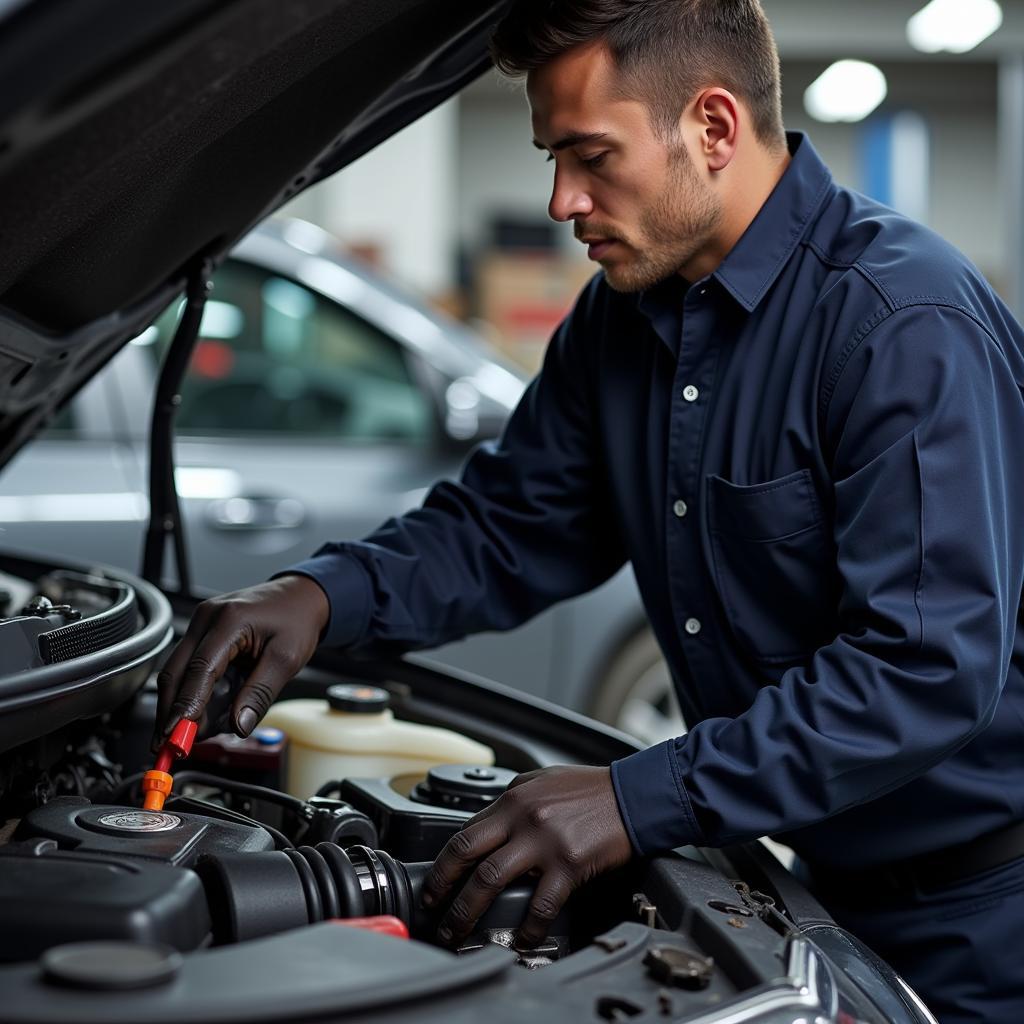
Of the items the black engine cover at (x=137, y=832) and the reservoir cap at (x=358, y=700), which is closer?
the black engine cover at (x=137, y=832)

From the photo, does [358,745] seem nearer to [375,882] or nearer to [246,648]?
[246,648]

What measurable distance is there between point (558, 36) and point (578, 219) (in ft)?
0.61

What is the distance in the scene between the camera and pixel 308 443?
10.9ft

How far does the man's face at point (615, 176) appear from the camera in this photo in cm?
136

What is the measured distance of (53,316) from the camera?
158cm

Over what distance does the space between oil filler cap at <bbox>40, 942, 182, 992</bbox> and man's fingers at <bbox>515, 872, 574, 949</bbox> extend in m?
0.37

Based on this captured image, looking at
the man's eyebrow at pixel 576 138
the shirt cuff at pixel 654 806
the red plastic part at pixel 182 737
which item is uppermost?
the man's eyebrow at pixel 576 138

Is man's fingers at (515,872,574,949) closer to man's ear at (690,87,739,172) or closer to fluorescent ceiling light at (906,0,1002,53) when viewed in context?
man's ear at (690,87,739,172)

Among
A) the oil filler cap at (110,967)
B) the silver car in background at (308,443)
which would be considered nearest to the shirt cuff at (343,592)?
the oil filler cap at (110,967)

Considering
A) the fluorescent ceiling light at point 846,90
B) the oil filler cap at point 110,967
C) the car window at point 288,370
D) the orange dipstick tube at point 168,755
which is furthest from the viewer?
the fluorescent ceiling light at point 846,90

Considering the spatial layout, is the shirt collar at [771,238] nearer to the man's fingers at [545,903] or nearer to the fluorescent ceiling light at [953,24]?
the man's fingers at [545,903]

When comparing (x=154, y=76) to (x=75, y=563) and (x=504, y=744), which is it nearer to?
(x=504, y=744)

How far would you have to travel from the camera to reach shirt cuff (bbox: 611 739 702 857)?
117cm

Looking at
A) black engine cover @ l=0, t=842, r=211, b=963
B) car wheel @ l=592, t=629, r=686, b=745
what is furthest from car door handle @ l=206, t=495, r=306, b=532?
black engine cover @ l=0, t=842, r=211, b=963
